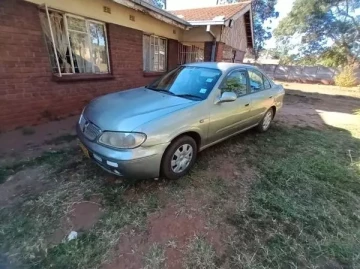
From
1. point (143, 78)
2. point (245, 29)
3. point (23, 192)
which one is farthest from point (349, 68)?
point (23, 192)

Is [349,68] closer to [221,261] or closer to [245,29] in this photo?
[245,29]

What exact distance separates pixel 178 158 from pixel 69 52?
4188 millimetres

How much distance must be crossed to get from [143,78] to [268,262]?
6.83 meters

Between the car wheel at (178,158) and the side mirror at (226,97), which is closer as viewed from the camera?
the car wheel at (178,158)

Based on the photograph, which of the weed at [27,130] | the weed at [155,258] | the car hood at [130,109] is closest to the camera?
the weed at [155,258]

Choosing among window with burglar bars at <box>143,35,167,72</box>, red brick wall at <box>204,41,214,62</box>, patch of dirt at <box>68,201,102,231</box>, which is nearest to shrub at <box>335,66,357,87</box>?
red brick wall at <box>204,41,214,62</box>

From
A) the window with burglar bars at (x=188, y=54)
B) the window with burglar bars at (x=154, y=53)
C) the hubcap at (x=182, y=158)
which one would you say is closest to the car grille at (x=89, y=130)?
the hubcap at (x=182, y=158)

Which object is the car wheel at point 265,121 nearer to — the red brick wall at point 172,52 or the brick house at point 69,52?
the brick house at point 69,52

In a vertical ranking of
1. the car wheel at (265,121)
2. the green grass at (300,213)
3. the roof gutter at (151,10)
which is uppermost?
the roof gutter at (151,10)

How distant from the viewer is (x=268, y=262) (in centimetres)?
196

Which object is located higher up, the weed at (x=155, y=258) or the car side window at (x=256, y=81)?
the car side window at (x=256, y=81)

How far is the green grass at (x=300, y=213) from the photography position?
2043mm

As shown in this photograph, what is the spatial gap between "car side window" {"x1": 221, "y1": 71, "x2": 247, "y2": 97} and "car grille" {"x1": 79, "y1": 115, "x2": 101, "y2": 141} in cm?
194

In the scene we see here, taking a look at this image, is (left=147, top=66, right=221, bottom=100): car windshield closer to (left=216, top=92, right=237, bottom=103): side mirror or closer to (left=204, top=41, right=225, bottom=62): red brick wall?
(left=216, top=92, right=237, bottom=103): side mirror
